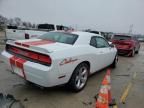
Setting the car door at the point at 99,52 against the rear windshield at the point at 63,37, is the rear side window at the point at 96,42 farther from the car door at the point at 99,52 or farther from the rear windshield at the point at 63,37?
the rear windshield at the point at 63,37

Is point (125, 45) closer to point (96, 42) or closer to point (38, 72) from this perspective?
point (96, 42)

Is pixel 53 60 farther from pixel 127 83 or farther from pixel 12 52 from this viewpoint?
pixel 127 83

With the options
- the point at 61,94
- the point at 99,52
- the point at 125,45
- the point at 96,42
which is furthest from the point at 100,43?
the point at 125,45

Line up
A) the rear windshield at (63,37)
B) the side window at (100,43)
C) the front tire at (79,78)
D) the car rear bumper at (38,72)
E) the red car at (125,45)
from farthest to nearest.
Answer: the red car at (125,45), the side window at (100,43), the rear windshield at (63,37), the front tire at (79,78), the car rear bumper at (38,72)

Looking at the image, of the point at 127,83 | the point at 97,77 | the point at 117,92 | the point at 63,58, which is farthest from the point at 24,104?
the point at 127,83

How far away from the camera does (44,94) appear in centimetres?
381

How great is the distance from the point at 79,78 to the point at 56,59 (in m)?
1.19

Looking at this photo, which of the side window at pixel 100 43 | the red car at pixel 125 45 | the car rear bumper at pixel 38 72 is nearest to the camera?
the car rear bumper at pixel 38 72

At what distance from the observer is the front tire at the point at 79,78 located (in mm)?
3754

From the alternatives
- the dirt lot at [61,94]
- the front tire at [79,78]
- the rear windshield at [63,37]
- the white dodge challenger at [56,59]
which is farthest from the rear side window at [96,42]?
the dirt lot at [61,94]

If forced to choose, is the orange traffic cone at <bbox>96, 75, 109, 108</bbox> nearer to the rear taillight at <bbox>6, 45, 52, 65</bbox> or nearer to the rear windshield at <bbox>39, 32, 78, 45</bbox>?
the rear taillight at <bbox>6, 45, 52, 65</bbox>

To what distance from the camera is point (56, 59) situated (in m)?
3.12

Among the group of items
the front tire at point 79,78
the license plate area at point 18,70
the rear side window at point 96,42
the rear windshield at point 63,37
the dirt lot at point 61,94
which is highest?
the rear windshield at point 63,37

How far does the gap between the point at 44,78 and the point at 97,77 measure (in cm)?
275
